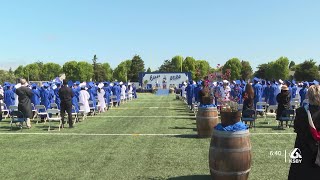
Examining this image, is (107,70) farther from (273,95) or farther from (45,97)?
(45,97)

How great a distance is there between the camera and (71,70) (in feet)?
378

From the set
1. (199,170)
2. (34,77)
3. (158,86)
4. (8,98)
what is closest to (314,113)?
(199,170)

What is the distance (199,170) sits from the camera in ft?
26.3

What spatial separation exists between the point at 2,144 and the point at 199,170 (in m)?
6.61

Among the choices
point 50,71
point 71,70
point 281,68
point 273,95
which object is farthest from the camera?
point 50,71

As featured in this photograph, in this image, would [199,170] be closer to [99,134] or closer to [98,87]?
[99,134]

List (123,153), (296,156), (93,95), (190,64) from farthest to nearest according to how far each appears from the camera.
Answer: (190,64), (93,95), (123,153), (296,156)

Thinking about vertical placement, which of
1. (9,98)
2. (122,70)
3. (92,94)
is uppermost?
(122,70)

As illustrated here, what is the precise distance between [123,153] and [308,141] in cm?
583

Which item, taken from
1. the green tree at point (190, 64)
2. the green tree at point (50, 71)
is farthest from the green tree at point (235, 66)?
the green tree at point (50, 71)

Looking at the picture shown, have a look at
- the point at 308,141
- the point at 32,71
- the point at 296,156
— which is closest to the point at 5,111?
the point at 296,156

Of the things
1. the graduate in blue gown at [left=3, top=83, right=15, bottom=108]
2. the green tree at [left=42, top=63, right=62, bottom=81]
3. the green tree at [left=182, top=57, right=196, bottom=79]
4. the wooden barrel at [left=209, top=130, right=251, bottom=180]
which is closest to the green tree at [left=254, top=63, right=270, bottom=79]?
the green tree at [left=182, top=57, right=196, bottom=79]

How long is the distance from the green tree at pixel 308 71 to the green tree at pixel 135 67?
40588 mm

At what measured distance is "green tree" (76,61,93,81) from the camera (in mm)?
112375
